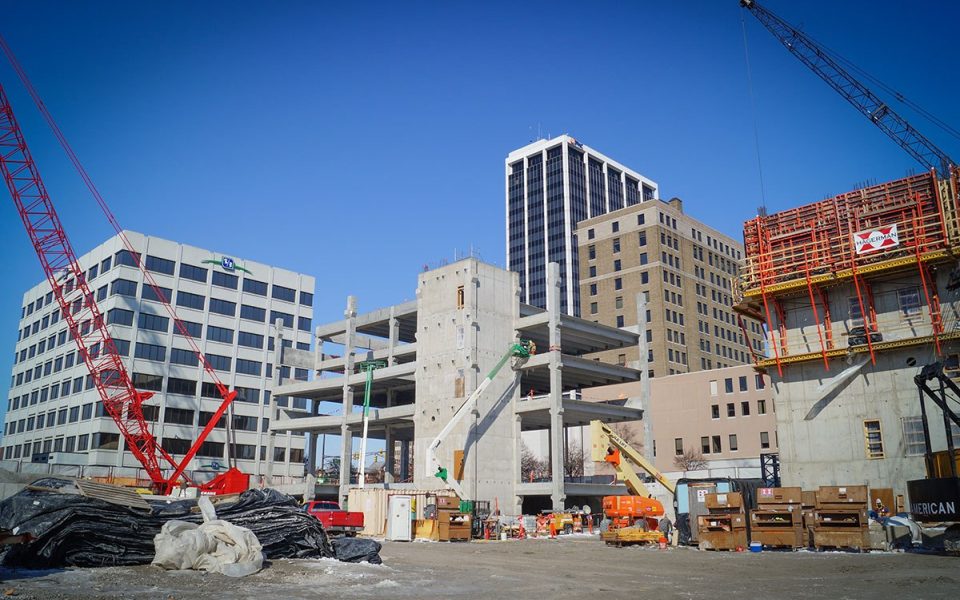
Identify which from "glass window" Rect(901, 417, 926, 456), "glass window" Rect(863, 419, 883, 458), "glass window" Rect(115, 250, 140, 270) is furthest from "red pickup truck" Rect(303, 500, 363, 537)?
"glass window" Rect(115, 250, 140, 270)

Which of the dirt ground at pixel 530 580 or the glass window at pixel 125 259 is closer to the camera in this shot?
the dirt ground at pixel 530 580

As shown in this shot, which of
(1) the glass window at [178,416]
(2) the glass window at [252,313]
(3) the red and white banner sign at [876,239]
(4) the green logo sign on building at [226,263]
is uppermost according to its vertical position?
(4) the green logo sign on building at [226,263]

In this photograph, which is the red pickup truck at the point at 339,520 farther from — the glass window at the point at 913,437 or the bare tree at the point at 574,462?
the bare tree at the point at 574,462

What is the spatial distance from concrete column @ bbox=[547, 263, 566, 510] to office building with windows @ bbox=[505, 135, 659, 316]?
374ft

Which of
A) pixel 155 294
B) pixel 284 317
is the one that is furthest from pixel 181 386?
pixel 284 317

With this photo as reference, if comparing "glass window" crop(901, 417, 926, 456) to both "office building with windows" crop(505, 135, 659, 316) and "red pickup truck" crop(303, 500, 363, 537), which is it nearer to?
"red pickup truck" crop(303, 500, 363, 537)

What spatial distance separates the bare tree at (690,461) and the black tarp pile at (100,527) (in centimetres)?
7139

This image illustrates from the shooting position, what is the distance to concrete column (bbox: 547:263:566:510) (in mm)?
54812

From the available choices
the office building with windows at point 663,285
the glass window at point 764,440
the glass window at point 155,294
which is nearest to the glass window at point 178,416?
the glass window at point 155,294

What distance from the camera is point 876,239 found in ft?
135

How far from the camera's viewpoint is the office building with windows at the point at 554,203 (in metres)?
176

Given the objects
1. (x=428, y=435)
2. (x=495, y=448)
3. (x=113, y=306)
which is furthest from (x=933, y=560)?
(x=113, y=306)

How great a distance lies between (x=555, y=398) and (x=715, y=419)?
39627 millimetres

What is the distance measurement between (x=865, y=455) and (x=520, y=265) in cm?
14498
